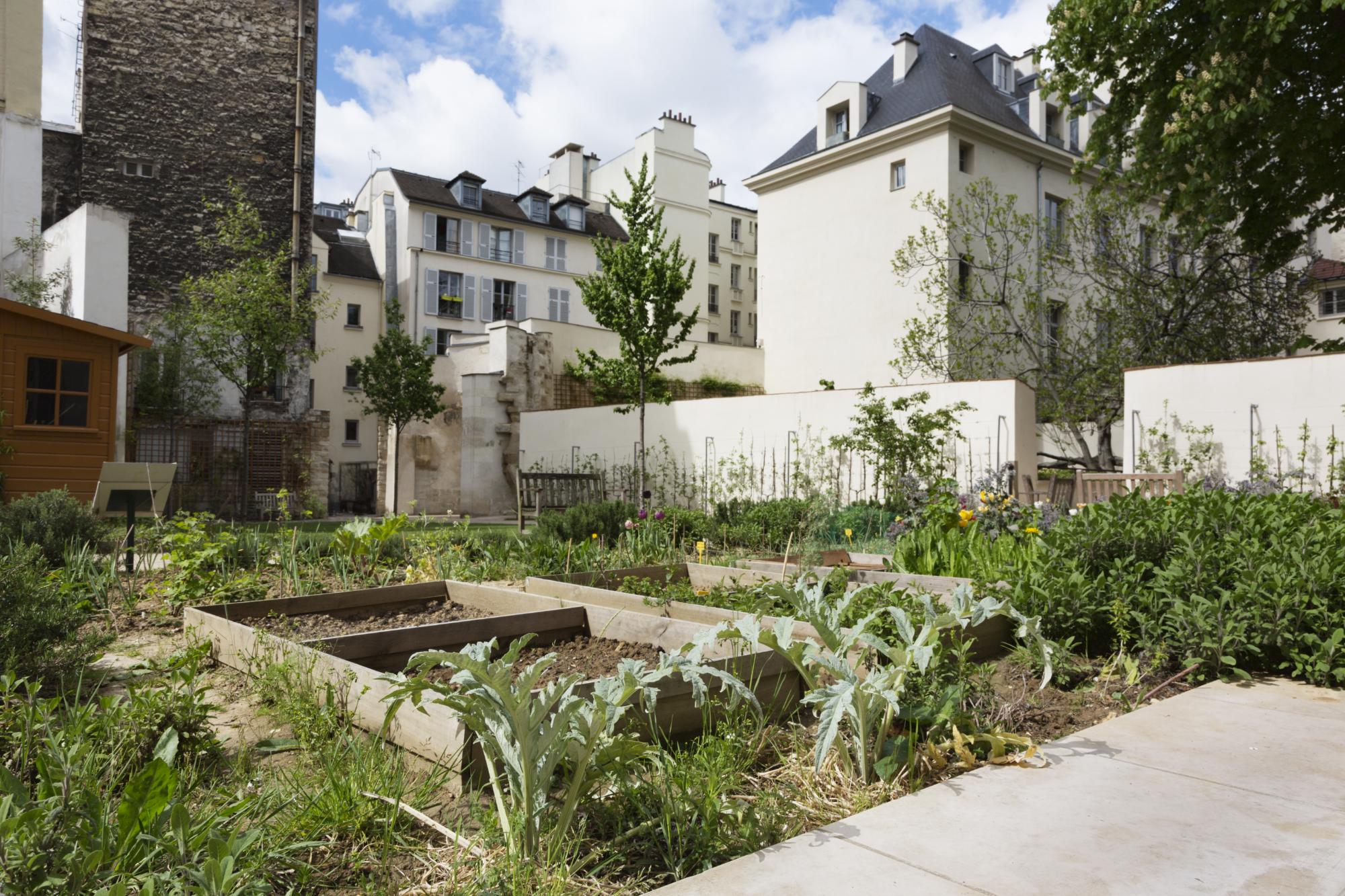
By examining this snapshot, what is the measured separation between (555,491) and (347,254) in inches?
937

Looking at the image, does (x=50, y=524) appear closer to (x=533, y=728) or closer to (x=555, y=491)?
(x=533, y=728)

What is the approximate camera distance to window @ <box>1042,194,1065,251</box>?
18703mm

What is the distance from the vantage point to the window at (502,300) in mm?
34188

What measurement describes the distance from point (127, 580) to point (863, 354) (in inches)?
678

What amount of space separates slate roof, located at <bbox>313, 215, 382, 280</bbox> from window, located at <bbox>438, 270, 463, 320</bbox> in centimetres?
249

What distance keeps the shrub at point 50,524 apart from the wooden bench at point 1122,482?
29.9ft

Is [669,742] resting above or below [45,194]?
below

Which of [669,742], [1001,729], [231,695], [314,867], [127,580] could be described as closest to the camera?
[314,867]

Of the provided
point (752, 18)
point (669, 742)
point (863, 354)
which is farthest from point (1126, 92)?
point (669, 742)

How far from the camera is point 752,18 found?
750 cm

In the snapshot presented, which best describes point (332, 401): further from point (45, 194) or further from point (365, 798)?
point (365, 798)

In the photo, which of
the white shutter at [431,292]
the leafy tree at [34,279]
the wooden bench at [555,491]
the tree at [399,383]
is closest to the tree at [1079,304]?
the wooden bench at [555,491]

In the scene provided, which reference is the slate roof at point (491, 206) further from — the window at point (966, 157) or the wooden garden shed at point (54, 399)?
the wooden garden shed at point (54, 399)

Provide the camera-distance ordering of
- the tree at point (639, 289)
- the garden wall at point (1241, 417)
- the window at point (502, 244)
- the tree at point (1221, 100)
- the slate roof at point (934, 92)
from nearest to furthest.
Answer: the tree at point (1221, 100) < the garden wall at point (1241, 417) < the tree at point (639, 289) < the slate roof at point (934, 92) < the window at point (502, 244)
